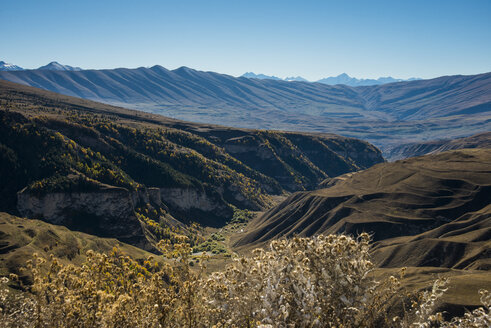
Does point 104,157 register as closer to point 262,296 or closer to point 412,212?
point 412,212

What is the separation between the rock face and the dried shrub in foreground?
96.1 metres

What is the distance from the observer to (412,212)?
329ft

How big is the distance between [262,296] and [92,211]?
104960mm

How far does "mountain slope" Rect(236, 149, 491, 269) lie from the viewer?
2874 inches

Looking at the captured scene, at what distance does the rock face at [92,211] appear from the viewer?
332 feet

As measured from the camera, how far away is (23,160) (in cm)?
11288

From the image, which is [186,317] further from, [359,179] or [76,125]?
[76,125]

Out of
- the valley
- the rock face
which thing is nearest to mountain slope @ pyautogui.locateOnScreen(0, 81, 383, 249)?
the rock face

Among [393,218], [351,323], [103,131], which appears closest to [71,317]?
[351,323]

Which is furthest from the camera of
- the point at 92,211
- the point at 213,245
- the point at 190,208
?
the point at 190,208

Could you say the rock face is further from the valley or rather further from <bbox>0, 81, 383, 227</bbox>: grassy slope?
<bbox>0, 81, 383, 227</bbox>: grassy slope

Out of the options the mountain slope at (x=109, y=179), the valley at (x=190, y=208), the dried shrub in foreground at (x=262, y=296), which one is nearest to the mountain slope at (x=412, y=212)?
the valley at (x=190, y=208)

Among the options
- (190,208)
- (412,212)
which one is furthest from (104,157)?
(412,212)

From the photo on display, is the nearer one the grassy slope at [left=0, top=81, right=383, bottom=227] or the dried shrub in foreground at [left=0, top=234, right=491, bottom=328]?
the dried shrub in foreground at [left=0, top=234, right=491, bottom=328]
